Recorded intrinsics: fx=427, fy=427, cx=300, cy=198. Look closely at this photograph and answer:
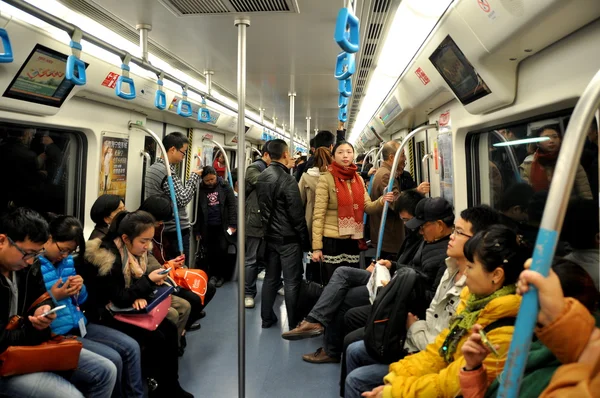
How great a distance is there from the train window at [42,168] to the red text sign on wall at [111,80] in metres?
0.58

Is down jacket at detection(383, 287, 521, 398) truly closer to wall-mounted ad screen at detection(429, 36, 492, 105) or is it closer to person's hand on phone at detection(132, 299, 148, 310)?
wall-mounted ad screen at detection(429, 36, 492, 105)

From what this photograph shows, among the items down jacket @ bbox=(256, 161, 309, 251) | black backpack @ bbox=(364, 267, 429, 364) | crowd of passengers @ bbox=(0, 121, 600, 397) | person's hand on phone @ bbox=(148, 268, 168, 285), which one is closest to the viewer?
crowd of passengers @ bbox=(0, 121, 600, 397)

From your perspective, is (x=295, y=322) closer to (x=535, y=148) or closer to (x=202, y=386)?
(x=202, y=386)

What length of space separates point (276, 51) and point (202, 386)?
3.02 meters

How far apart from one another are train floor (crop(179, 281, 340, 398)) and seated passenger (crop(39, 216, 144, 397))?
558 mm

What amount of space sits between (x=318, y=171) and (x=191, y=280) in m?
1.58

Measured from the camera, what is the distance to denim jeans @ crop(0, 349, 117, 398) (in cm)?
198

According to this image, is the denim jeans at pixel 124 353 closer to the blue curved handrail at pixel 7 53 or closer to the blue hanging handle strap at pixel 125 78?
the blue curved handrail at pixel 7 53

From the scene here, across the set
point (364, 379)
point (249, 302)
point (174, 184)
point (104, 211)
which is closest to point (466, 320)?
point (364, 379)

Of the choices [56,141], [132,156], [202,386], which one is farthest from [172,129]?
[202,386]

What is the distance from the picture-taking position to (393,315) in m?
2.28

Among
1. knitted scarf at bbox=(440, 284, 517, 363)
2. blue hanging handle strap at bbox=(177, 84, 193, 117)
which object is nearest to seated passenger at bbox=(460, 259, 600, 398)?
knitted scarf at bbox=(440, 284, 517, 363)

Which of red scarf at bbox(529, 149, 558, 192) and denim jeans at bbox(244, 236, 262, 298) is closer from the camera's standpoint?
red scarf at bbox(529, 149, 558, 192)

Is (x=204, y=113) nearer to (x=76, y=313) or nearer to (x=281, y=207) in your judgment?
(x=281, y=207)
